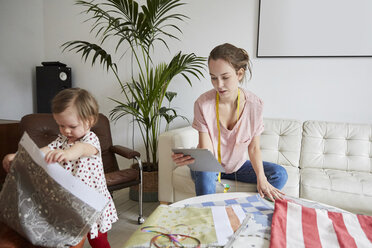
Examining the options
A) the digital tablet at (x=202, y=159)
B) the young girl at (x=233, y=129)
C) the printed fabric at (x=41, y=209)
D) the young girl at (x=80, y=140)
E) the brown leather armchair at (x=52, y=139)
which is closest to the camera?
the printed fabric at (x=41, y=209)

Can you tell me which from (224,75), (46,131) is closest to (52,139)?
(46,131)

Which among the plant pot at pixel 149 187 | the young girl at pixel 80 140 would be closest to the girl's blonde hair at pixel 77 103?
the young girl at pixel 80 140

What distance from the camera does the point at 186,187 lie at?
6.82ft

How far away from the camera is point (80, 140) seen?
1164 mm

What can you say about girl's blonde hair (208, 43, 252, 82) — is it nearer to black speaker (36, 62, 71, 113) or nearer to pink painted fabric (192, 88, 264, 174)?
pink painted fabric (192, 88, 264, 174)

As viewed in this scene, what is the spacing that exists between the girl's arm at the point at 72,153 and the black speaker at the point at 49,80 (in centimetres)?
239

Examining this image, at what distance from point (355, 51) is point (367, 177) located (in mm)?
1185

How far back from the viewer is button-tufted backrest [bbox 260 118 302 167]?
93.0 inches

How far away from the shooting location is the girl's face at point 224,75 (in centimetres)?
136

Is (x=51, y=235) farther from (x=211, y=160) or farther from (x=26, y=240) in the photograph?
(x=211, y=160)

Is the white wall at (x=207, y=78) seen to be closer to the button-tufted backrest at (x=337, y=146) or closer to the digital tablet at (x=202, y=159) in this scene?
the button-tufted backrest at (x=337, y=146)

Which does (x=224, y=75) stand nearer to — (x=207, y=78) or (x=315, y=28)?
(x=207, y=78)

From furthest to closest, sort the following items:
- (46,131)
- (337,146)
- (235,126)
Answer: (337,146)
(46,131)
(235,126)

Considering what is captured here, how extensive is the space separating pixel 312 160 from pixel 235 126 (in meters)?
1.11
